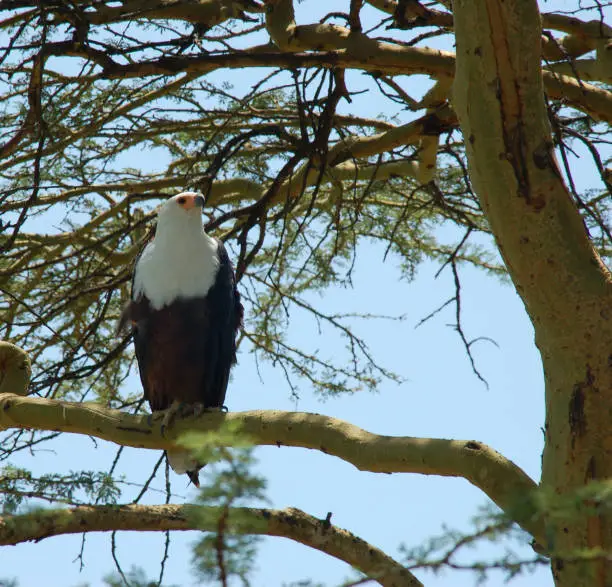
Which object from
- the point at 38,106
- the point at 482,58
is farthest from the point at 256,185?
the point at 482,58

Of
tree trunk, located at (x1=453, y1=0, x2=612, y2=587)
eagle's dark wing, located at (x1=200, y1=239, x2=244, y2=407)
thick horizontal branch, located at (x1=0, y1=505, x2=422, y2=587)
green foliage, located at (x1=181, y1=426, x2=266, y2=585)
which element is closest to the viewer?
green foliage, located at (x1=181, y1=426, x2=266, y2=585)

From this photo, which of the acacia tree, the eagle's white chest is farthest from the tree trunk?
the eagle's white chest

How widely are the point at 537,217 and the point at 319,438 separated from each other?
0.99 meters

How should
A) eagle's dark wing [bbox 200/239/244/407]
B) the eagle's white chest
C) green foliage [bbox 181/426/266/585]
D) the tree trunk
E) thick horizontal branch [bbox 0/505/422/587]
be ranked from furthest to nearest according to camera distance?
1. eagle's dark wing [bbox 200/239/244/407]
2. the eagle's white chest
3. thick horizontal branch [bbox 0/505/422/587]
4. the tree trunk
5. green foliage [bbox 181/426/266/585]

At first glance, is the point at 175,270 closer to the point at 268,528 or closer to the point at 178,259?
the point at 178,259

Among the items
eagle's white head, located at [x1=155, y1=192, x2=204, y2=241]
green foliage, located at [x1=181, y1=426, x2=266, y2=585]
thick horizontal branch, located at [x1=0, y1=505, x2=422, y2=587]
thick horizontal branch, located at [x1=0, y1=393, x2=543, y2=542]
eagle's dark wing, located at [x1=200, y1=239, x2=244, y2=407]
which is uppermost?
eagle's white head, located at [x1=155, y1=192, x2=204, y2=241]

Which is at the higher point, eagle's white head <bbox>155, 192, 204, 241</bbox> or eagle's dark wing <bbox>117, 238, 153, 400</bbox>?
eagle's white head <bbox>155, 192, 204, 241</bbox>

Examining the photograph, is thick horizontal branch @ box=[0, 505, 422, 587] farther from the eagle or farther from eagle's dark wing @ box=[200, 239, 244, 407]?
eagle's dark wing @ box=[200, 239, 244, 407]

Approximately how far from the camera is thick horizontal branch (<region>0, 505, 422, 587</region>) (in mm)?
2566

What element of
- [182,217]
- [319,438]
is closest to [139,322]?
[182,217]

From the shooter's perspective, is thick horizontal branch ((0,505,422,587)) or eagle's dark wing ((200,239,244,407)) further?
eagle's dark wing ((200,239,244,407))

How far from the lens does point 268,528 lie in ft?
8.55

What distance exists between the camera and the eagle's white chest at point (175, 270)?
4031mm

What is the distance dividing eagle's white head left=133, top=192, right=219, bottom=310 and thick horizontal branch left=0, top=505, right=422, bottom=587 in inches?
54.1
